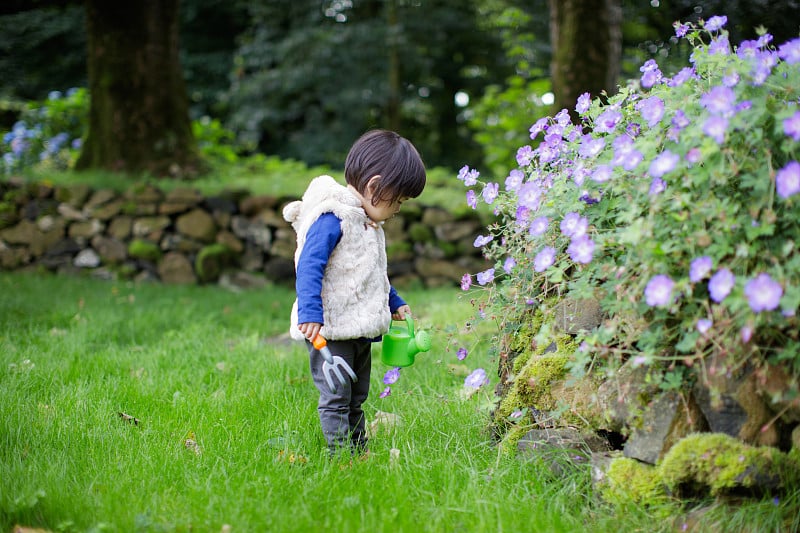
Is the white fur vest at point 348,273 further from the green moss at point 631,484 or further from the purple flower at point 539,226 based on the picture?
the green moss at point 631,484

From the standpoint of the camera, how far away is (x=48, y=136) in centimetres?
821

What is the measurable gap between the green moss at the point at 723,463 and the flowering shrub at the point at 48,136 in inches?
301

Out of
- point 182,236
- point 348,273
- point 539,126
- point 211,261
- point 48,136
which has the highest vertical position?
point 539,126

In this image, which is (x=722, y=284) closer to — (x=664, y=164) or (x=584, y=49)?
(x=664, y=164)

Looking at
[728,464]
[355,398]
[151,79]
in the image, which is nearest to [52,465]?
[355,398]

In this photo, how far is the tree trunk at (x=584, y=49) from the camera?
205 inches

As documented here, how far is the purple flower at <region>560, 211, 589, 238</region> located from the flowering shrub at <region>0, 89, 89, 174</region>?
730 centimetres

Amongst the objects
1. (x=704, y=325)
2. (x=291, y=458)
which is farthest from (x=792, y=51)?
(x=291, y=458)

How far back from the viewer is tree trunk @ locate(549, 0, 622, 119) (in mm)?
5211

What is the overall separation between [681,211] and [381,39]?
357 inches

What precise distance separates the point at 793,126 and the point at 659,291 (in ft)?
1.45

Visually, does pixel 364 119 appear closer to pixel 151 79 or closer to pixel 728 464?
pixel 151 79

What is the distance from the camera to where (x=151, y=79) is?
6707mm

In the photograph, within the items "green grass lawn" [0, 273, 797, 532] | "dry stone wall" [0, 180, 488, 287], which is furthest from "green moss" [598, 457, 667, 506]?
"dry stone wall" [0, 180, 488, 287]
